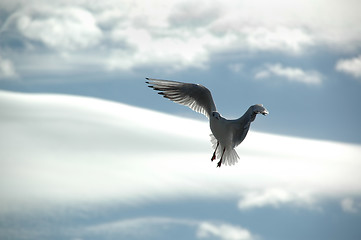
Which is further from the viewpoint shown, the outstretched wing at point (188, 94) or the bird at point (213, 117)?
the outstretched wing at point (188, 94)

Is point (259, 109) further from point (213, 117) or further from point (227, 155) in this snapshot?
point (227, 155)

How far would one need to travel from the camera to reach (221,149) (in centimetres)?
1311

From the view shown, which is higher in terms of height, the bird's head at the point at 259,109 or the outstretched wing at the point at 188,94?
the outstretched wing at the point at 188,94

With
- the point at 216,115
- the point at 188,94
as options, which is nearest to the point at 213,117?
the point at 216,115

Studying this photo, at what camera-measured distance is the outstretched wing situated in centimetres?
1295

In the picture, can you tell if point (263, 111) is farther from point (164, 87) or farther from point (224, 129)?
Result: point (164, 87)

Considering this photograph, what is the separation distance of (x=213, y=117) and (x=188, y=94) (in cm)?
122

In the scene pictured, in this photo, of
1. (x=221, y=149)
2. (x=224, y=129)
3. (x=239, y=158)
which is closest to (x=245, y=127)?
(x=224, y=129)

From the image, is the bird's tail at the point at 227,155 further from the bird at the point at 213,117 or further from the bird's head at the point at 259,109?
the bird's head at the point at 259,109

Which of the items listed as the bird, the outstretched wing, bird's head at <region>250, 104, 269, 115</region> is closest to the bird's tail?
the bird

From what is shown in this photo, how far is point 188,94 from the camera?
1317cm

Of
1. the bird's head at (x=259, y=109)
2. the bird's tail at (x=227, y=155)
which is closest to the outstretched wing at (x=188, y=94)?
the bird's tail at (x=227, y=155)

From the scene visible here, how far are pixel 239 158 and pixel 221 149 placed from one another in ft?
3.92

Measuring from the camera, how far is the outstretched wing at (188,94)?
12945mm
